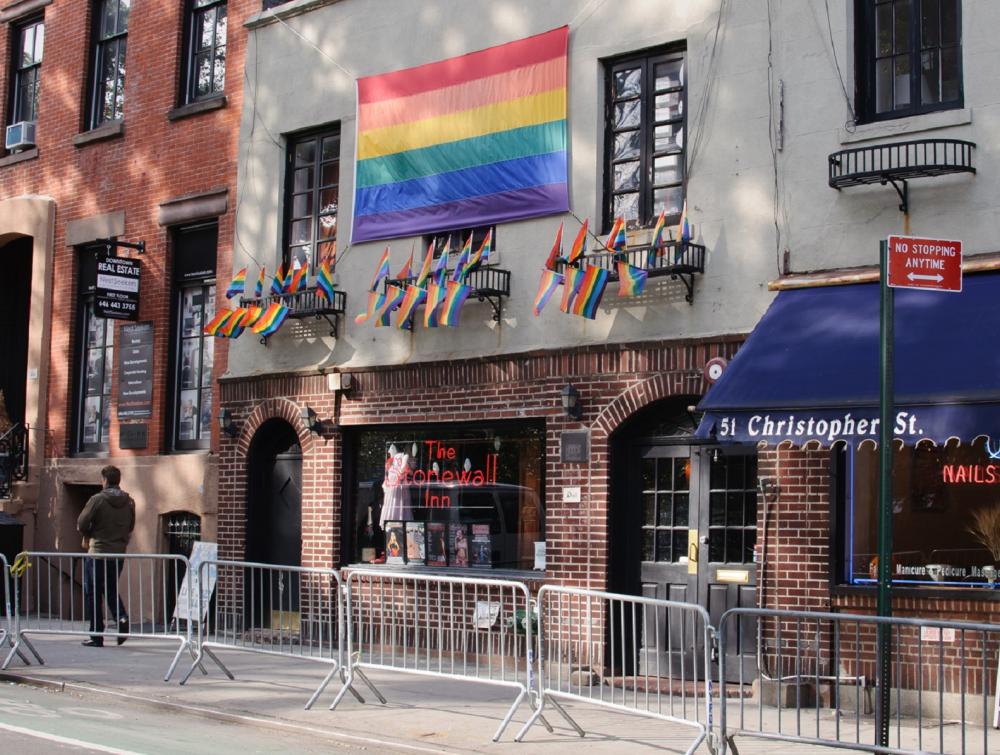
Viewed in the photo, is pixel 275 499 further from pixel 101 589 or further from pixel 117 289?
pixel 117 289

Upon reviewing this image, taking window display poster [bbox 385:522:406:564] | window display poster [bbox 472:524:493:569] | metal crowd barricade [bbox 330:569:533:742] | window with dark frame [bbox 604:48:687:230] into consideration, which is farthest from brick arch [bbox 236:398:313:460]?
window with dark frame [bbox 604:48:687:230]

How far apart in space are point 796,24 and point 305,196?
6.47 metres

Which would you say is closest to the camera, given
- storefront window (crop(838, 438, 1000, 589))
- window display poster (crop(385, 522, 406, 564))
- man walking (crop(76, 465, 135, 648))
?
storefront window (crop(838, 438, 1000, 589))

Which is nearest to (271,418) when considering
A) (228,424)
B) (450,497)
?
(228,424)

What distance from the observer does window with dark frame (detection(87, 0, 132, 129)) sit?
18922 mm

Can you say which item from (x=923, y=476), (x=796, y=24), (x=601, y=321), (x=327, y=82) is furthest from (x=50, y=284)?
(x=923, y=476)

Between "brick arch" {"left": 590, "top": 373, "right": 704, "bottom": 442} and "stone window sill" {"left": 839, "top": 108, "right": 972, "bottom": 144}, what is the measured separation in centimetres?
246

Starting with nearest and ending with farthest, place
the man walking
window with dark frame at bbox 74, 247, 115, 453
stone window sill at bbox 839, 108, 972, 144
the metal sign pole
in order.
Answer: the metal sign pole → stone window sill at bbox 839, 108, 972, 144 → the man walking → window with dark frame at bbox 74, 247, 115, 453

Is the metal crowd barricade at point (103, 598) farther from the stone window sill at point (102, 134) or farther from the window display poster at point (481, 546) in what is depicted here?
the stone window sill at point (102, 134)

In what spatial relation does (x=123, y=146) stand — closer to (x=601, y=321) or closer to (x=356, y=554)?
(x=356, y=554)

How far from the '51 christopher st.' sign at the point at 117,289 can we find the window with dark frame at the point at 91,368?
0.93 m

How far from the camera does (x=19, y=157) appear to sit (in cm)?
2009

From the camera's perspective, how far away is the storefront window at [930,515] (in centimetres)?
1062

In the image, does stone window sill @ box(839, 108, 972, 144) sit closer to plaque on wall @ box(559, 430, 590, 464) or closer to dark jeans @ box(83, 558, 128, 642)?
plaque on wall @ box(559, 430, 590, 464)
